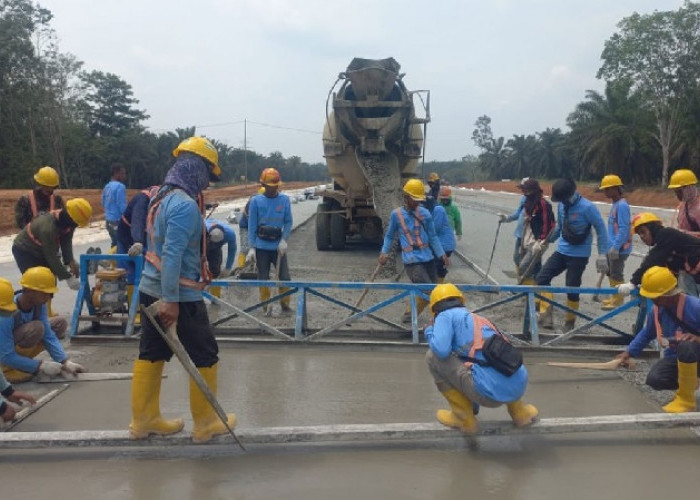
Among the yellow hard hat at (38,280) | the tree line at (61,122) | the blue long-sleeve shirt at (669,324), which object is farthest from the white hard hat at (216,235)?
the tree line at (61,122)

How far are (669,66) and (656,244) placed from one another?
1356 inches

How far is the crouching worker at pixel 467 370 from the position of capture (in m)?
3.57

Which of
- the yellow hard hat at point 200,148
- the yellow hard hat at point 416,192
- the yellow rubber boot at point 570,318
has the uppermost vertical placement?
the yellow hard hat at point 200,148

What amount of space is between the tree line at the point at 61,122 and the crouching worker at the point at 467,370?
32647mm

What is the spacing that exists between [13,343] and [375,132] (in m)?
6.96

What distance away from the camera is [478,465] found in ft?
11.6

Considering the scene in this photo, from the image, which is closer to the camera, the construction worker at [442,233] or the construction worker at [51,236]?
the construction worker at [51,236]

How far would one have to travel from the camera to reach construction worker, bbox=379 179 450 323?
6.49 m

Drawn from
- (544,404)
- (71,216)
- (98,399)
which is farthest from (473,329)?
(71,216)

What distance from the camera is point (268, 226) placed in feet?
23.2

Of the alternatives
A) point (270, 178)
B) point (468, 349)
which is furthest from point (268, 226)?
point (468, 349)

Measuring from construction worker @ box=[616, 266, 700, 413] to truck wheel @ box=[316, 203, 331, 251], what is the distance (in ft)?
28.6

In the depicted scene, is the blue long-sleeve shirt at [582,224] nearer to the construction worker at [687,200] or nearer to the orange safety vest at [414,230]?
the construction worker at [687,200]

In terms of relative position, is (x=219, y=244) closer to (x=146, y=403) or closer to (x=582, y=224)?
(x=146, y=403)
